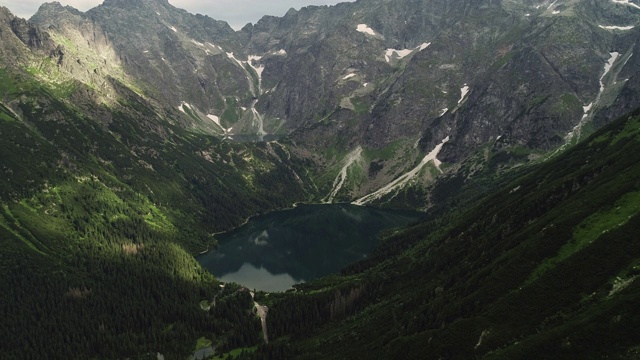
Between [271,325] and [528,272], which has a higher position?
[528,272]

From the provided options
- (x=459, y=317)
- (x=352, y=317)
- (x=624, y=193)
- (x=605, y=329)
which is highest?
(x=624, y=193)

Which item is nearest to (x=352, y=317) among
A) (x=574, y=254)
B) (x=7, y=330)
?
(x=574, y=254)

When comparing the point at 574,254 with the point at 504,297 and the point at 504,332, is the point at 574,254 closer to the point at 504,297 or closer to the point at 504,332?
the point at 504,297

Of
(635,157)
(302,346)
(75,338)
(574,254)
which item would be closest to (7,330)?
(75,338)

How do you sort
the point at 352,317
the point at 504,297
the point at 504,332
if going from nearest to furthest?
the point at 504,332
the point at 504,297
the point at 352,317

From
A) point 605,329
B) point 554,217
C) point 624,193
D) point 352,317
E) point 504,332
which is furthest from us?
point 352,317

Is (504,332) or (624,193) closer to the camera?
(504,332)

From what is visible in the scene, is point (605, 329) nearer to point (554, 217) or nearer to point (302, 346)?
point (554, 217)
